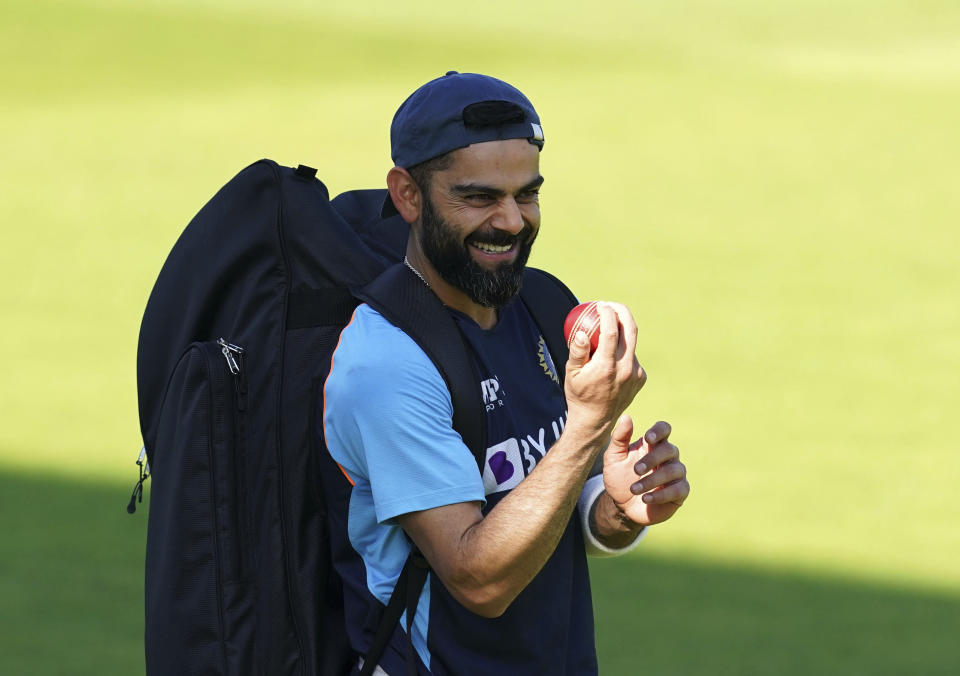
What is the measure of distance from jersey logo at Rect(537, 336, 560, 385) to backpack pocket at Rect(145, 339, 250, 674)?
0.48 meters

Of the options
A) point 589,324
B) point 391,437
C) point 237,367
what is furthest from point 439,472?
point 237,367

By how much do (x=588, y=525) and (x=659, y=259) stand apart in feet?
24.3

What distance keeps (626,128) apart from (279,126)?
3.27m

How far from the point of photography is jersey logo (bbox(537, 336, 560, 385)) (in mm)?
2375

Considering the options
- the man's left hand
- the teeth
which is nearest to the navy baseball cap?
the teeth

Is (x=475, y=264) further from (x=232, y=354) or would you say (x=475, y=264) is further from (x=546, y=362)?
(x=232, y=354)

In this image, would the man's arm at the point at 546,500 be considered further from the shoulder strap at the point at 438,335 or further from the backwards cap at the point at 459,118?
the backwards cap at the point at 459,118

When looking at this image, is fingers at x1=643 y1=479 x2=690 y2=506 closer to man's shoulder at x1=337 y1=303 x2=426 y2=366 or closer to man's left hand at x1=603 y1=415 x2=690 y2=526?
man's left hand at x1=603 y1=415 x2=690 y2=526

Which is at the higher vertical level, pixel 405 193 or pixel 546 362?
pixel 405 193

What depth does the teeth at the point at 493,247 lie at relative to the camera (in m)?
2.28

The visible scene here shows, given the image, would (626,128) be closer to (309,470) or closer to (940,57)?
(940,57)

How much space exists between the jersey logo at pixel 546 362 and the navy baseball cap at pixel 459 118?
0.34 m

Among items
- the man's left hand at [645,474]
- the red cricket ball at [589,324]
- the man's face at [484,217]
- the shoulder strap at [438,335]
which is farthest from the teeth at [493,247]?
the man's left hand at [645,474]

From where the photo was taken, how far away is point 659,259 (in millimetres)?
9711
